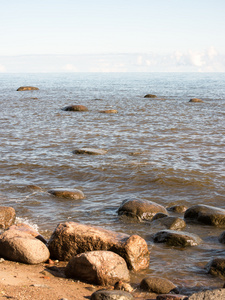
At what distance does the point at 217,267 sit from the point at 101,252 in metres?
2.07

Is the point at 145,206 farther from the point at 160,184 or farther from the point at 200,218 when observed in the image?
the point at 160,184

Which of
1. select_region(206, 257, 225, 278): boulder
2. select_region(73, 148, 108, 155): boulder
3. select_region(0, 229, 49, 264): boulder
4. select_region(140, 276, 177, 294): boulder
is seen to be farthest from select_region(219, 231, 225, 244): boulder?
select_region(73, 148, 108, 155): boulder

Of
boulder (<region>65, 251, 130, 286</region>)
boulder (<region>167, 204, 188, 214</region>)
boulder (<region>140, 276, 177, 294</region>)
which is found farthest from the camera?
boulder (<region>167, 204, 188, 214</region>)

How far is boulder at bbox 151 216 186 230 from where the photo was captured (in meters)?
8.78

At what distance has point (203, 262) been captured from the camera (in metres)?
7.34

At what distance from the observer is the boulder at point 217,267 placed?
266 inches

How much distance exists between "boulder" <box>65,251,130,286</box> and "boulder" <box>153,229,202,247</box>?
1634 mm

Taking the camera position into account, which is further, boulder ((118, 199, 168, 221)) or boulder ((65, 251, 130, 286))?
boulder ((118, 199, 168, 221))

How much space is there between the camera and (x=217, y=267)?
6816mm

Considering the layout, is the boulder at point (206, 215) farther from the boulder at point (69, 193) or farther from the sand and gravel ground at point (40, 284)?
the sand and gravel ground at point (40, 284)

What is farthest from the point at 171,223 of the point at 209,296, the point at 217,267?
the point at 209,296

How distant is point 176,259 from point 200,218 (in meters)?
1.99

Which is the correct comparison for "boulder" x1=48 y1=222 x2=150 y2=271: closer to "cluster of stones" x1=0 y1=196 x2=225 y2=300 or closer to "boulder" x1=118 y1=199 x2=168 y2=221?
"cluster of stones" x1=0 y1=196 x2=225 y2=300

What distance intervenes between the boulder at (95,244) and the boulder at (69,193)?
328 centimetres
